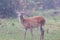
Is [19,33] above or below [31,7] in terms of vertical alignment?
below

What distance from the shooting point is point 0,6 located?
16859 mm

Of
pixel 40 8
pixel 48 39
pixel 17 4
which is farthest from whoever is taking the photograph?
pixel 40 8

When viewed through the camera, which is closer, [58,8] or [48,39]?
[48,39]

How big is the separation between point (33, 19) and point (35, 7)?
35.3 feet

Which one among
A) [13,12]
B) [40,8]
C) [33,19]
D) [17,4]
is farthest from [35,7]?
[33,19]

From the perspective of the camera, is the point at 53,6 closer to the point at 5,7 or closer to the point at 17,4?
the point at 17,4

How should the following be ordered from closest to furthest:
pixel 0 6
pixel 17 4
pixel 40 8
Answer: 1. pixel 0 6
2. pixel 17 4
3. pixel 40 8

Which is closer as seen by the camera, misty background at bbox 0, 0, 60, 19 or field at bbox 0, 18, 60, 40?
field at bbox 0, 18, 60, 40

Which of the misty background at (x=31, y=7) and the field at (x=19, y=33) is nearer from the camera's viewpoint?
the field at (x=19, y=33)

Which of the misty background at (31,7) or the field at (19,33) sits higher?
the misty background at (31,7)

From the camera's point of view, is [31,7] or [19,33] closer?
[19,33]

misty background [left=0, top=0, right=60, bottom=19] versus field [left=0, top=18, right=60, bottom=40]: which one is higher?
misty background [left=0, top=0, right=60, bottom=19]

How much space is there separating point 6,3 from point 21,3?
1584 millimetres

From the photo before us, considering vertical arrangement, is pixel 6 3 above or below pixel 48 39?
above
